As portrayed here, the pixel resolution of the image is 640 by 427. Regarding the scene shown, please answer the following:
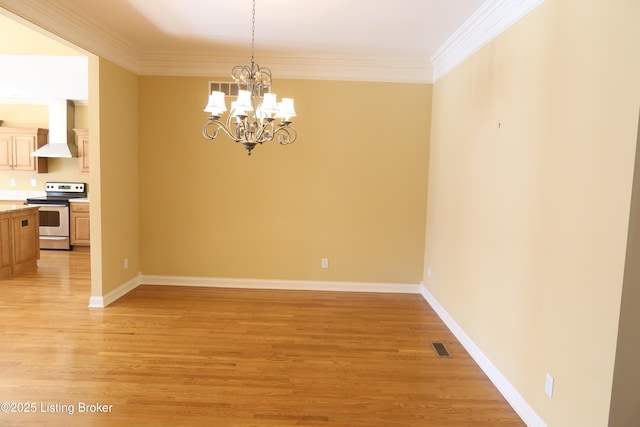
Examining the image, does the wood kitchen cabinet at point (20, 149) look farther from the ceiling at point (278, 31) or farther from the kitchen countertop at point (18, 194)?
the ceiling at point (278, 31)

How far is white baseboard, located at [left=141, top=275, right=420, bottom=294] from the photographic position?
16.4ft

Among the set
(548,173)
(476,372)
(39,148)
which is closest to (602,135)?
(548,173)

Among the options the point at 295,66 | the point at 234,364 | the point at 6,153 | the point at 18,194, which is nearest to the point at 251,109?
the point at 234,364

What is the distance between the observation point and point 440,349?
3.43 m

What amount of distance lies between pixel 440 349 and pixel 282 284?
2268mm

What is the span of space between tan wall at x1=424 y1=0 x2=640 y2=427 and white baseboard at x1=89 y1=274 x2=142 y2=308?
379 centimetres

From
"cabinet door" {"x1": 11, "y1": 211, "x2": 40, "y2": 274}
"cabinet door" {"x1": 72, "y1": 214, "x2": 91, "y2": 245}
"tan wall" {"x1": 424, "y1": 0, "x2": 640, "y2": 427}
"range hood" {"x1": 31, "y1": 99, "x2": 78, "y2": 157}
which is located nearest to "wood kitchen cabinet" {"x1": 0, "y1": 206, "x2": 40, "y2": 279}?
"cabinet door" {"x1": 11, "y1": 211, "x2": 40, "y2": 274}

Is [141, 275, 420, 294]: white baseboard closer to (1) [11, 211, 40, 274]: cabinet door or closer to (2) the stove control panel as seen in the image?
(1) [11, 211, 40, 274]: cabinet door

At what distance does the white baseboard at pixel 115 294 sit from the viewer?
13.6 feet

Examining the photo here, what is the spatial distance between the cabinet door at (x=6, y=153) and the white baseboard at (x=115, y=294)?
173 inches

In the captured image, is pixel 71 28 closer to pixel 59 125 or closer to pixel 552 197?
pixel 552 197

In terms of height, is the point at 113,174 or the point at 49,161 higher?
the point at 49,161

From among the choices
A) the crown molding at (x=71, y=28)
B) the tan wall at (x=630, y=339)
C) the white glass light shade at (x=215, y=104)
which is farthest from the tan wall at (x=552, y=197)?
the crown molding at (x=71, y=28)

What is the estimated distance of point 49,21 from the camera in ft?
10.5
